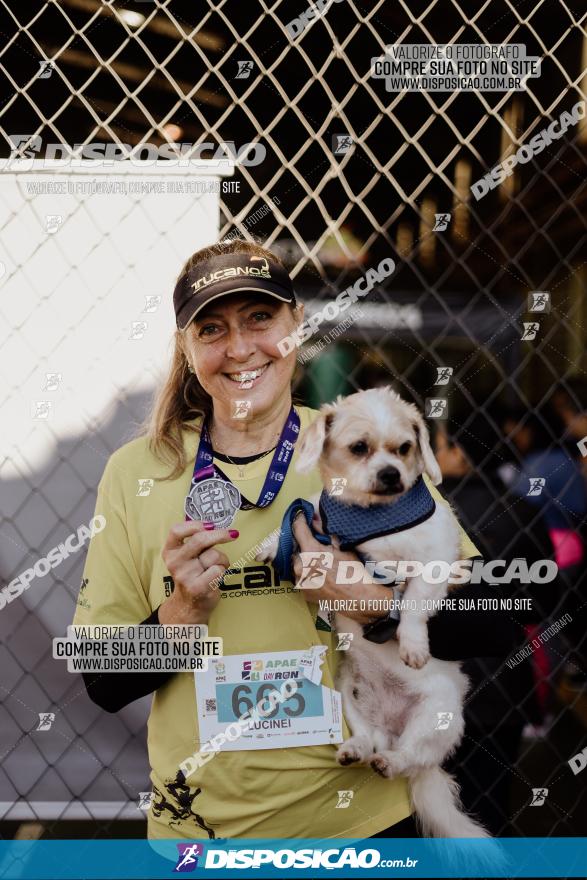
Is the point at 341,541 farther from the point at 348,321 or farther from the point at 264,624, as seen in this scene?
the point at 348,321

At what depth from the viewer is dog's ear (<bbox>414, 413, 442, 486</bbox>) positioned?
1.91 meters

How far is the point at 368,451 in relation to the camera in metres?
1.86

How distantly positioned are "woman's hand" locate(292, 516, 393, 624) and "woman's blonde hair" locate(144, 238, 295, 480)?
0.32 m

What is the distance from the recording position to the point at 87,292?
2.10 metres

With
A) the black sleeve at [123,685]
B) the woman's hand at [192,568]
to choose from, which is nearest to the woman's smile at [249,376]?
the woman's hand at [192,568]

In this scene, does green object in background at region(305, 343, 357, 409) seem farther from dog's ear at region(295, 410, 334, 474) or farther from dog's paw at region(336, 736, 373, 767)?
dog's paw at region(336, 736, 373, 767)

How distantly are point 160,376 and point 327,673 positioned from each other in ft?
2.73

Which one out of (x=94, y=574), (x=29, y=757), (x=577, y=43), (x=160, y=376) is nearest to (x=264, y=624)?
(x=94, y=574)

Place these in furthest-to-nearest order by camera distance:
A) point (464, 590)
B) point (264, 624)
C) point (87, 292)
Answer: point (87, 292)
point (464, 590)
point (264, 624)

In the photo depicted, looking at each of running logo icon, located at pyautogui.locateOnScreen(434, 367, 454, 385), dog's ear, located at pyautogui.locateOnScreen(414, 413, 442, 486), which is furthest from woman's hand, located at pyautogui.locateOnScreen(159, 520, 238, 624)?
running logo icon, located at pyautogui.locateOnScreen(434, 367, 454, 385)

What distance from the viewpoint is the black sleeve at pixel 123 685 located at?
1.88 m

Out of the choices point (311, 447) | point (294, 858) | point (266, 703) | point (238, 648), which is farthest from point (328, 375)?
point (294, 858)

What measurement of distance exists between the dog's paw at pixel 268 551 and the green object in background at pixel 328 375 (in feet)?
1.13

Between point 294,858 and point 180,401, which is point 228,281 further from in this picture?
point 294,858
